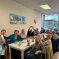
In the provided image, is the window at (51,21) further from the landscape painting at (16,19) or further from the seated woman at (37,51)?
the seated woman at (37,51)

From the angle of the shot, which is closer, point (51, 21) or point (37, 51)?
point (37, 51)

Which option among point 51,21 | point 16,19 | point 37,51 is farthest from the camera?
point 51,21

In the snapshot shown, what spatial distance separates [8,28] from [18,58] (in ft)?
5.49

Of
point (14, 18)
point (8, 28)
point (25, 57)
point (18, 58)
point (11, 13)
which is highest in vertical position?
point (11, 13)

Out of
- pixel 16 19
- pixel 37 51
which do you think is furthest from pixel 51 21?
pixel 37 51

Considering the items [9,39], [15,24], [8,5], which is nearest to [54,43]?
[9,39]

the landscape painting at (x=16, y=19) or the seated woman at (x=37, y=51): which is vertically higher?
the landscape painting at (x=16, y=19)

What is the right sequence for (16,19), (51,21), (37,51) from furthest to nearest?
(51,21), (16,19), (37,51)

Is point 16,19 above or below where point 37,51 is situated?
above

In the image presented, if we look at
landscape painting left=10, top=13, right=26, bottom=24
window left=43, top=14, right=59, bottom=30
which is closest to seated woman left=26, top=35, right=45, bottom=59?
landscape painting left=10, top=13, right=26, bottom=24

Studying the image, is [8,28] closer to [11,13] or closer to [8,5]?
[11,13]

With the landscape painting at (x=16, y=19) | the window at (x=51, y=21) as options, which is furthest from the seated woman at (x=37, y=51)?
the window at (x=51, y=21)

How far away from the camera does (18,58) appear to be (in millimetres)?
2572

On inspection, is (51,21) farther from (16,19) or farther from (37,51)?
(37,51)
